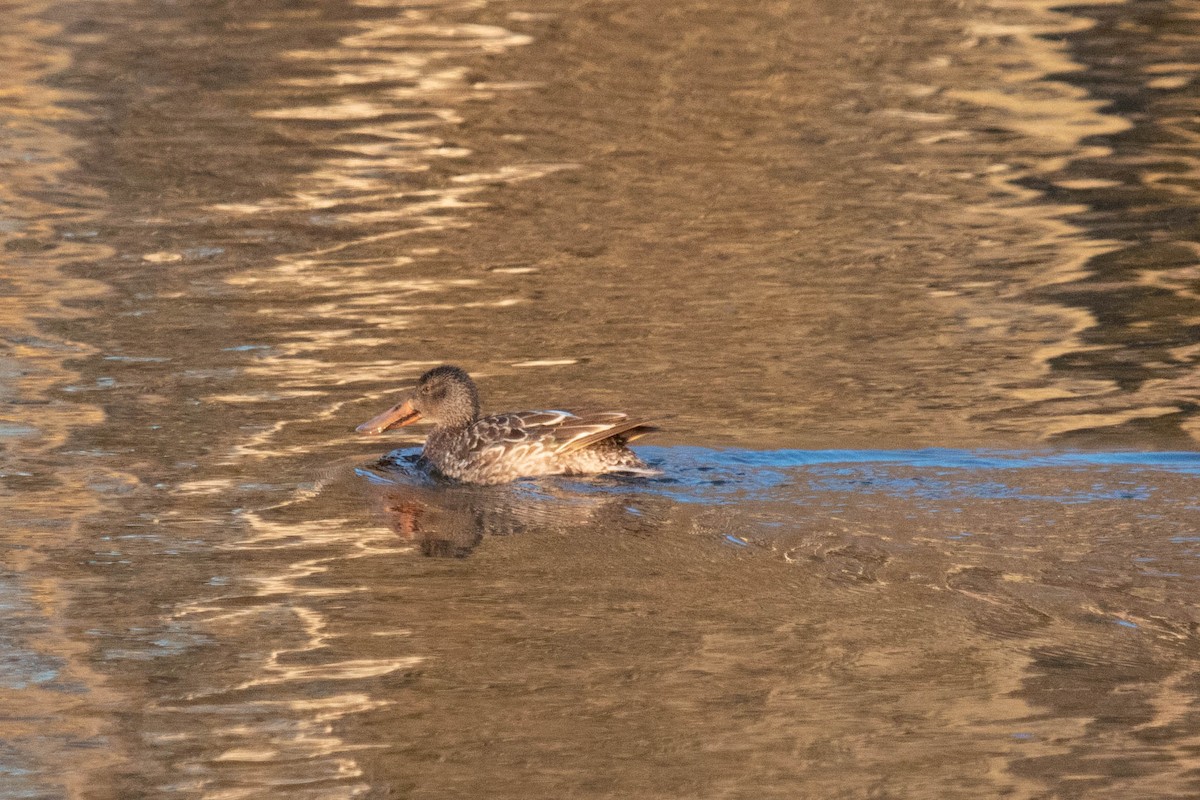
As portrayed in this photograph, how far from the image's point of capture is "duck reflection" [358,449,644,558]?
358 inches

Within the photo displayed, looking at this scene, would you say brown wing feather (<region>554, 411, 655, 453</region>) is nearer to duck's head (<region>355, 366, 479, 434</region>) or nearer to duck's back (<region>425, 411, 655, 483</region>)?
duck's back (<region>425, 411, 655, 483</region>)

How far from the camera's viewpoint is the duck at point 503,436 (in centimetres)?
971

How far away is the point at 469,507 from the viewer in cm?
971

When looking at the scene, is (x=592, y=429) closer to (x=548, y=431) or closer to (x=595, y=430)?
(x=595, y=430)

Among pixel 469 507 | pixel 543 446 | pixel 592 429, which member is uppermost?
pixel 592 429

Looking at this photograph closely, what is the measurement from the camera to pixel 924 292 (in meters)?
14.0

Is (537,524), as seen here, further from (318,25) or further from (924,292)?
(318,25)

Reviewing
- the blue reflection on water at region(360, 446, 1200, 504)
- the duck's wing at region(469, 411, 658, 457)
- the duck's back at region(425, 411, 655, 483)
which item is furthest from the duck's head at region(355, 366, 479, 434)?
the blue reflection on water at region(360, 446, 1200, 504)

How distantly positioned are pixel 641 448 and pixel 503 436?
29.4 inches

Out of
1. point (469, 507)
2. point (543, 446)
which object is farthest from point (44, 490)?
point (543, 446)

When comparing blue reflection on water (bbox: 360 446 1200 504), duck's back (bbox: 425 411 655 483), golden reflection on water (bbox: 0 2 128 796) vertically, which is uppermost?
golden reflection on water (bbox: 0 2 128 796)

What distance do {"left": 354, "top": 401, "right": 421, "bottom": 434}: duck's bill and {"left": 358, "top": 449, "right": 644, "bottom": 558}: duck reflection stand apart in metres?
0.19

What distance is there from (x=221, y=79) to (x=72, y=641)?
18.8 meters

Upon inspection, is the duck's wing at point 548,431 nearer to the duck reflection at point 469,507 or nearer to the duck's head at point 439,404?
the duck reflection at point 469,507
